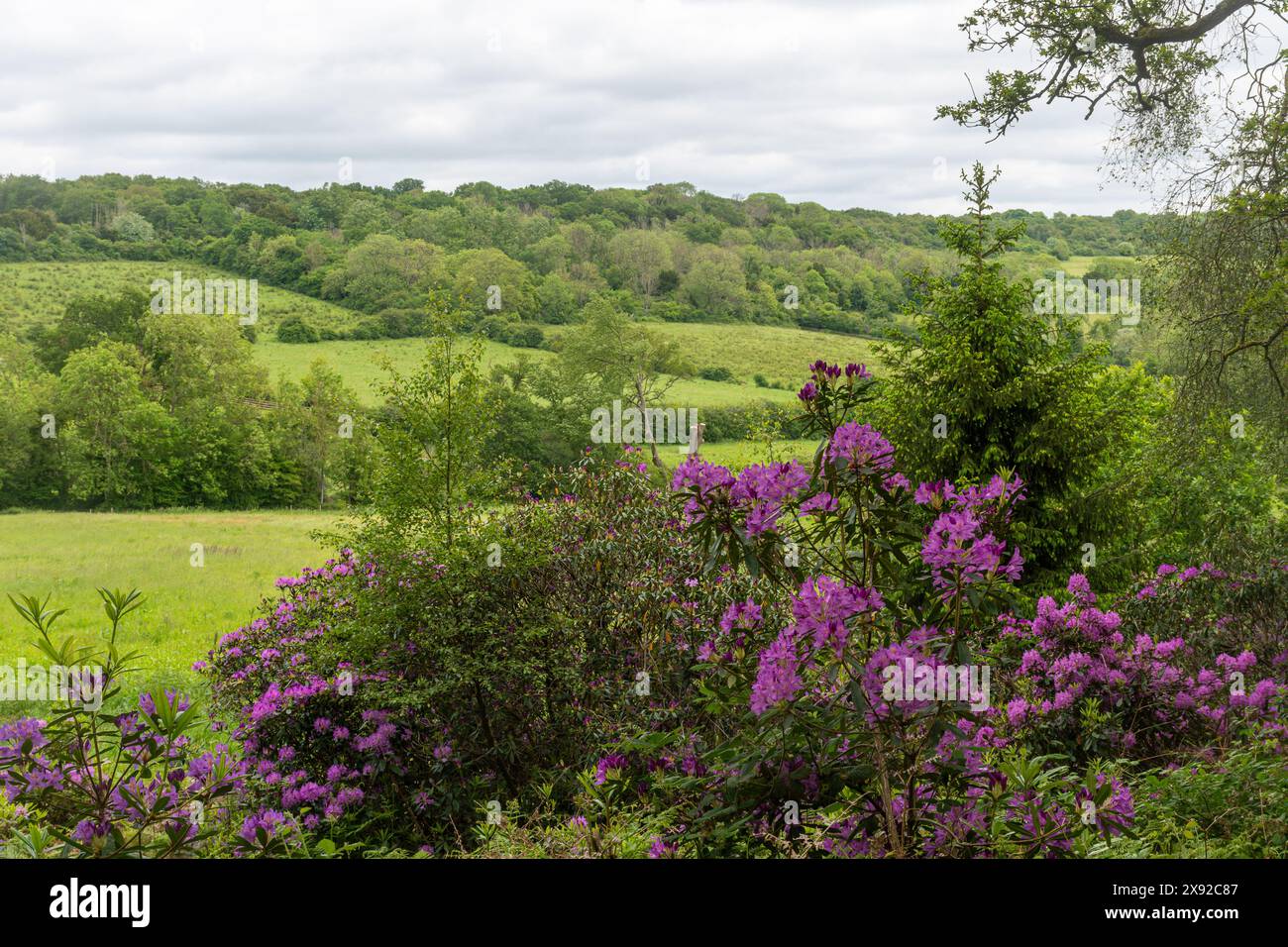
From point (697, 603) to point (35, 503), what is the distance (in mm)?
26382

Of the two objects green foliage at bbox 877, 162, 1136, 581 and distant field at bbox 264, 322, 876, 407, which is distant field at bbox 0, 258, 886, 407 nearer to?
distant field at bbox 264, 322, 876, 407

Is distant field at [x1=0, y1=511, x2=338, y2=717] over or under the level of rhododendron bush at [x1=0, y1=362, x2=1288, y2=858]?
under

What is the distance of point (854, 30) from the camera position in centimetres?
1146

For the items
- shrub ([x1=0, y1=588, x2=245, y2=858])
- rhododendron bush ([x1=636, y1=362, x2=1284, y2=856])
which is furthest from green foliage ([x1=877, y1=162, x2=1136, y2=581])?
shrub ([x1=0, y1=588, x2=245, y2=858])

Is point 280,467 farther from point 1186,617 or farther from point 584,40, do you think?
point 1186,617

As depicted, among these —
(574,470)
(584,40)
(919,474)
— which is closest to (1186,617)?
(574,470)

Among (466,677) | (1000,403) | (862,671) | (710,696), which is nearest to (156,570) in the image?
(1000,403)
